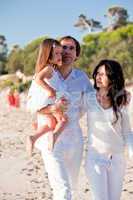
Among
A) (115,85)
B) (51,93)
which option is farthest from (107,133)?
(51,93)

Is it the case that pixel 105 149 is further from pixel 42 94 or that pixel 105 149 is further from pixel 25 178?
pixel 25 178

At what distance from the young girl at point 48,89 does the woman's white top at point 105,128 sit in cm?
19

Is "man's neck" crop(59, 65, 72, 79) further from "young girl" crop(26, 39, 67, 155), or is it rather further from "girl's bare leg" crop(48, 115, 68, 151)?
"girl's bare leg" crop(48, 115, 68, 151)

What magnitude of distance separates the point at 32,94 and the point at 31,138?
0.32m

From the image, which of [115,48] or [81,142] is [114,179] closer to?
[81,142]

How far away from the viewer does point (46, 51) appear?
14.7ft

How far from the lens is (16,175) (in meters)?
7.55

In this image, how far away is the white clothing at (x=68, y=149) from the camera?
435 cm

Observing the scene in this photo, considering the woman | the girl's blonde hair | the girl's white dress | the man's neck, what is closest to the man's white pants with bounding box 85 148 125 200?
the woman

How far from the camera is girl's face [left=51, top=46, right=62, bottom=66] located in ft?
14.5

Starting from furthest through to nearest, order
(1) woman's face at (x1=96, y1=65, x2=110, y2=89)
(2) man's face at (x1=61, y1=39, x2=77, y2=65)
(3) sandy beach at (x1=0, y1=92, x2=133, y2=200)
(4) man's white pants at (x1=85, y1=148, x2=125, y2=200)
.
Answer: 1. (3) sandy beach at (x1=0, y1=92, x2=133, y2=200)
2. (2) man's face at (x1=61, y1=39, x2=77, y2=65)
3. (1) woman's face at (x1=96, y1=65, x2=110, y2=89)
4. (4) man's white pants at (x1=85, y1=148, x2=125, y2=200)

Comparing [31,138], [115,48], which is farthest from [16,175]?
[115,48]

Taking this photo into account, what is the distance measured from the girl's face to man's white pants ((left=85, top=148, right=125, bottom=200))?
25.9 inches

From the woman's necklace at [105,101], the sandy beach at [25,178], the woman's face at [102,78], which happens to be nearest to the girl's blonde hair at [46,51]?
the woman's face at [102,78]
